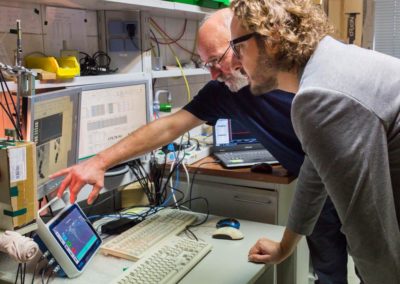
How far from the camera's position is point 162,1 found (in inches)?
72.9

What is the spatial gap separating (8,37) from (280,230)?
1270 mm

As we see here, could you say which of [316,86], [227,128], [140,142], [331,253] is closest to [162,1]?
[140,142]

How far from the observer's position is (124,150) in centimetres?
170

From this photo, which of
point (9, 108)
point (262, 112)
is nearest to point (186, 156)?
point (262, 112)

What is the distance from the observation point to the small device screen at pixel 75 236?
4.40 feet

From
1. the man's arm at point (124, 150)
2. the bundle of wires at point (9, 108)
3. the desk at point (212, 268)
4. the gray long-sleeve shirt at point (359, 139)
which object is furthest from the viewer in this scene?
the man's arm at point (124, 150)

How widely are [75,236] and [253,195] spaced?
0.88 meters

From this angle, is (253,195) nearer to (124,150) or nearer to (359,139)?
(124,150)

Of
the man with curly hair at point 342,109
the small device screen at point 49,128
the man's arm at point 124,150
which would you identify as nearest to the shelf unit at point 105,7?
the small device screen at point 49,128

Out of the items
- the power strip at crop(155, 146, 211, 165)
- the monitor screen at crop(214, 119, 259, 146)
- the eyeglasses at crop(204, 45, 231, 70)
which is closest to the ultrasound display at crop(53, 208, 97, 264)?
the power strip at crop(155, 146, 211, 165)

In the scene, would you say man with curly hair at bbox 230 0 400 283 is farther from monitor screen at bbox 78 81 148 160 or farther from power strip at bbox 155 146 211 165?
power strip at bbox 155 146 211 165

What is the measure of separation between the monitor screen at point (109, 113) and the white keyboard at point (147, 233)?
14.0 inches

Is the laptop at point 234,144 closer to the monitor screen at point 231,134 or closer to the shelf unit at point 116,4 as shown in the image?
the monitor screen at point 231,134

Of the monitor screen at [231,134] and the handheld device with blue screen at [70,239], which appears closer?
the handheld device with blue screen at [70,239]
